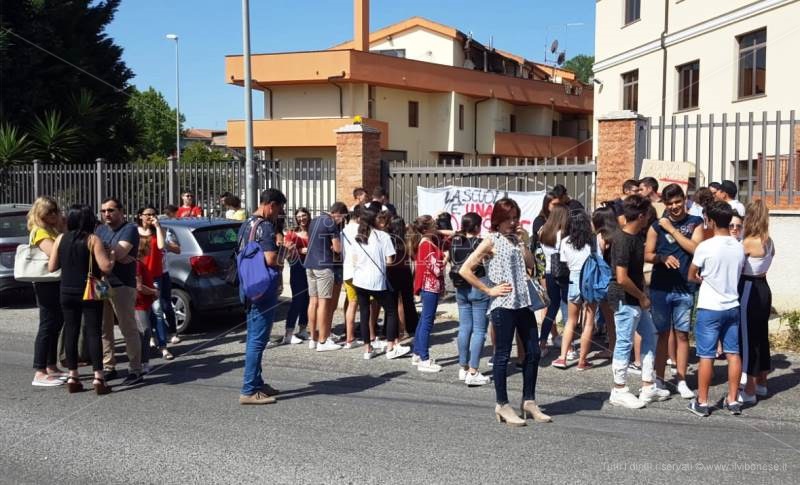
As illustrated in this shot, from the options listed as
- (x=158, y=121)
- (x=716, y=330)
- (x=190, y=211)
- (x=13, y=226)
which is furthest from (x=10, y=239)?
(x=158, y=121)

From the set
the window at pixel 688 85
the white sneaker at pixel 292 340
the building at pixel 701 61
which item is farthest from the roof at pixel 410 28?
the white sneaker at pixel 292 340

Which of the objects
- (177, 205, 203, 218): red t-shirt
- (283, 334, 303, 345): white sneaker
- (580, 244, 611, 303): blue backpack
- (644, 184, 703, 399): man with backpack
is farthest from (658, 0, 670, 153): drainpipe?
(644, 184, 703, 399): man with backpack

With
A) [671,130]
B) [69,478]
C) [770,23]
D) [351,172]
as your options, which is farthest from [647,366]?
[770,23]

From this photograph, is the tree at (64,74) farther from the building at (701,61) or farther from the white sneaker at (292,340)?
the building at (701,61)

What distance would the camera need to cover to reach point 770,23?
766 inches

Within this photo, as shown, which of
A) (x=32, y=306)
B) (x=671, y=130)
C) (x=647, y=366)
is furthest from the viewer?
(x=32, y=306)

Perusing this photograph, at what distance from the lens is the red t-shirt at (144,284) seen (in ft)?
27.1

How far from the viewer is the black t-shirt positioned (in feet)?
21.0

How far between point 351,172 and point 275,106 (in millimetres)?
25103

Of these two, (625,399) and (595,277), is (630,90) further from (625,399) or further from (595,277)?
(625,399)

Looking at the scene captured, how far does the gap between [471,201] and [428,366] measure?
17.3ft

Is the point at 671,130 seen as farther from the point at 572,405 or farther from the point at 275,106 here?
the point at 275,106

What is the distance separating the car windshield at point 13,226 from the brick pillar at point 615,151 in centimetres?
883

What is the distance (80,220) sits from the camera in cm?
691
